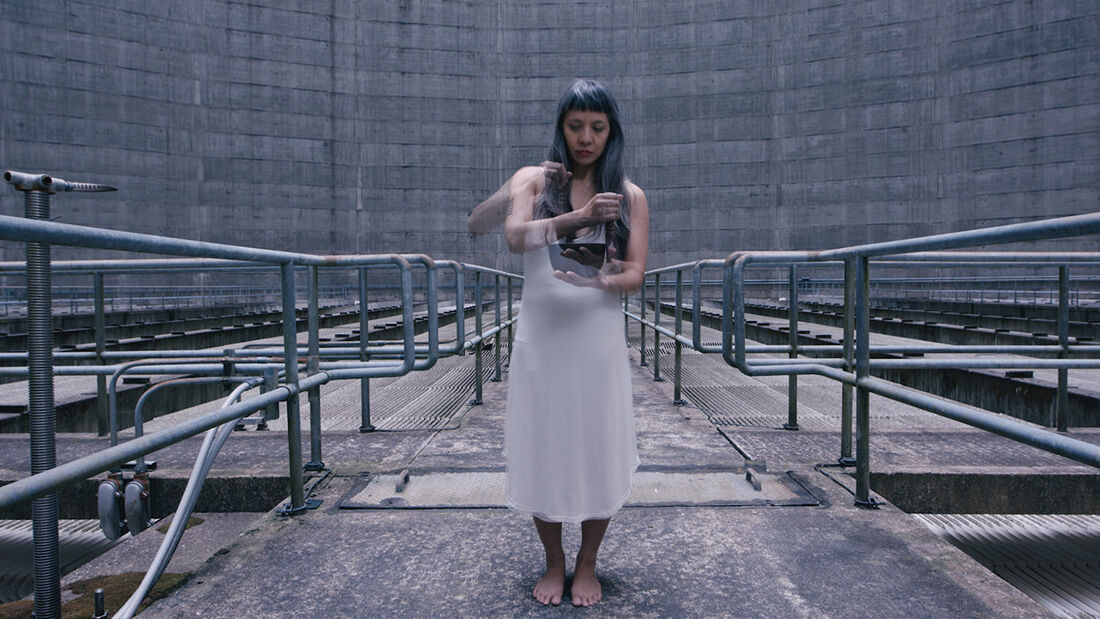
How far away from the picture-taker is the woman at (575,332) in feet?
5.88

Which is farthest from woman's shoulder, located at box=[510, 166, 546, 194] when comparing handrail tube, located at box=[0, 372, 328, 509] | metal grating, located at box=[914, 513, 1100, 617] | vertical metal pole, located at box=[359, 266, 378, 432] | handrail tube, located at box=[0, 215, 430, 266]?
vertical metal pole, located at box=[359, 266, 378, 432]

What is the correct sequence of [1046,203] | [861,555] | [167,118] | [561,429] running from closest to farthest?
[561,429]
[861,555]
[1046,203]
[167,118]

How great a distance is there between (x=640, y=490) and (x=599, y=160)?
69.2 inches

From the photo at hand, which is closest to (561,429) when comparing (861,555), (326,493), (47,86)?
(861,555)

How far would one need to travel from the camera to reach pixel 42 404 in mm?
1668

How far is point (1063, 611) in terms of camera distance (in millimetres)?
2562

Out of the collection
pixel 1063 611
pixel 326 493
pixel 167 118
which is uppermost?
pixel 167 118

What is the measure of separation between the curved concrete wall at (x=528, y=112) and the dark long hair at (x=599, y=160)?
25165mm

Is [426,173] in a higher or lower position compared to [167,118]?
lower

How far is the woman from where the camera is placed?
1792mm

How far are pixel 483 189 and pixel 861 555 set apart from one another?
30.1 metres

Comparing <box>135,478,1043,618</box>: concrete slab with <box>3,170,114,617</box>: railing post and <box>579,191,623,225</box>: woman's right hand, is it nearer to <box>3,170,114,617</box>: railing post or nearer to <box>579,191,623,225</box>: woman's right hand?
<box>3,170,114,617</box>: railing post

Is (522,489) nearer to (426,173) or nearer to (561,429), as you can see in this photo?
(561,429)

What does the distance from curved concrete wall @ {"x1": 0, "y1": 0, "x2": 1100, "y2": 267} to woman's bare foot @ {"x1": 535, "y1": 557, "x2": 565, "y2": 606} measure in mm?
25128
